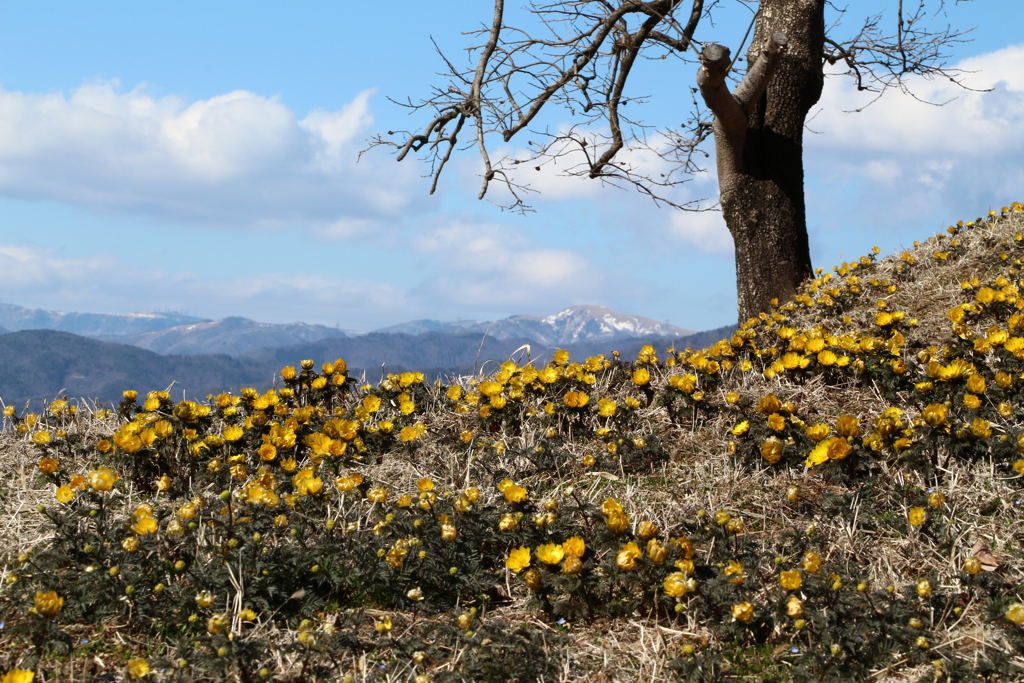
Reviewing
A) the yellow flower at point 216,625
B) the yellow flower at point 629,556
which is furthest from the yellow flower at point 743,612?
the yellow flower at point 216,625

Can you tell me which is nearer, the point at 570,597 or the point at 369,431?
the point at 570,597

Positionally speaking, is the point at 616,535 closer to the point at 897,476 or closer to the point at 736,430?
the point at 736,430

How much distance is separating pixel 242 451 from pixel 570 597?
2201mm

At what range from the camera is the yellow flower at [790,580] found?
7.61ft

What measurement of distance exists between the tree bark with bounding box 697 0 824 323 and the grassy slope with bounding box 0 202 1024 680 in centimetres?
299

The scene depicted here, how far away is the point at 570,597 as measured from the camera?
2.64 meters

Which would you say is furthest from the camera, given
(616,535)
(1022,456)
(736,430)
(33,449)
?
(33,449)

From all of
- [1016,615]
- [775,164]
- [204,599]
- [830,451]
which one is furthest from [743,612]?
[775,164]

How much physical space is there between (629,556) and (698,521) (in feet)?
2.01

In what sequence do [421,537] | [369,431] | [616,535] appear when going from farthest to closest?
1. [369,431]
2. [421,537]
3. [616,535]

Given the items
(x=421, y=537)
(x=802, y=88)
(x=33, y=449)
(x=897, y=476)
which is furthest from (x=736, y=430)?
(x=802, y=88)

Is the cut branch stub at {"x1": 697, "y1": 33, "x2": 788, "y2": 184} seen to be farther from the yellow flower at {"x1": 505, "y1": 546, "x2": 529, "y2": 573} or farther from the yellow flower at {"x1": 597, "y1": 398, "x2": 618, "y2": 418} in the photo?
the yellow flower at {"x1": 505, "y1": 546, "x2": 529, "y2": 573}

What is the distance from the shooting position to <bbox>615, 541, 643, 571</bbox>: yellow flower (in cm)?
245

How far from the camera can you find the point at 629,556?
2455 mm
